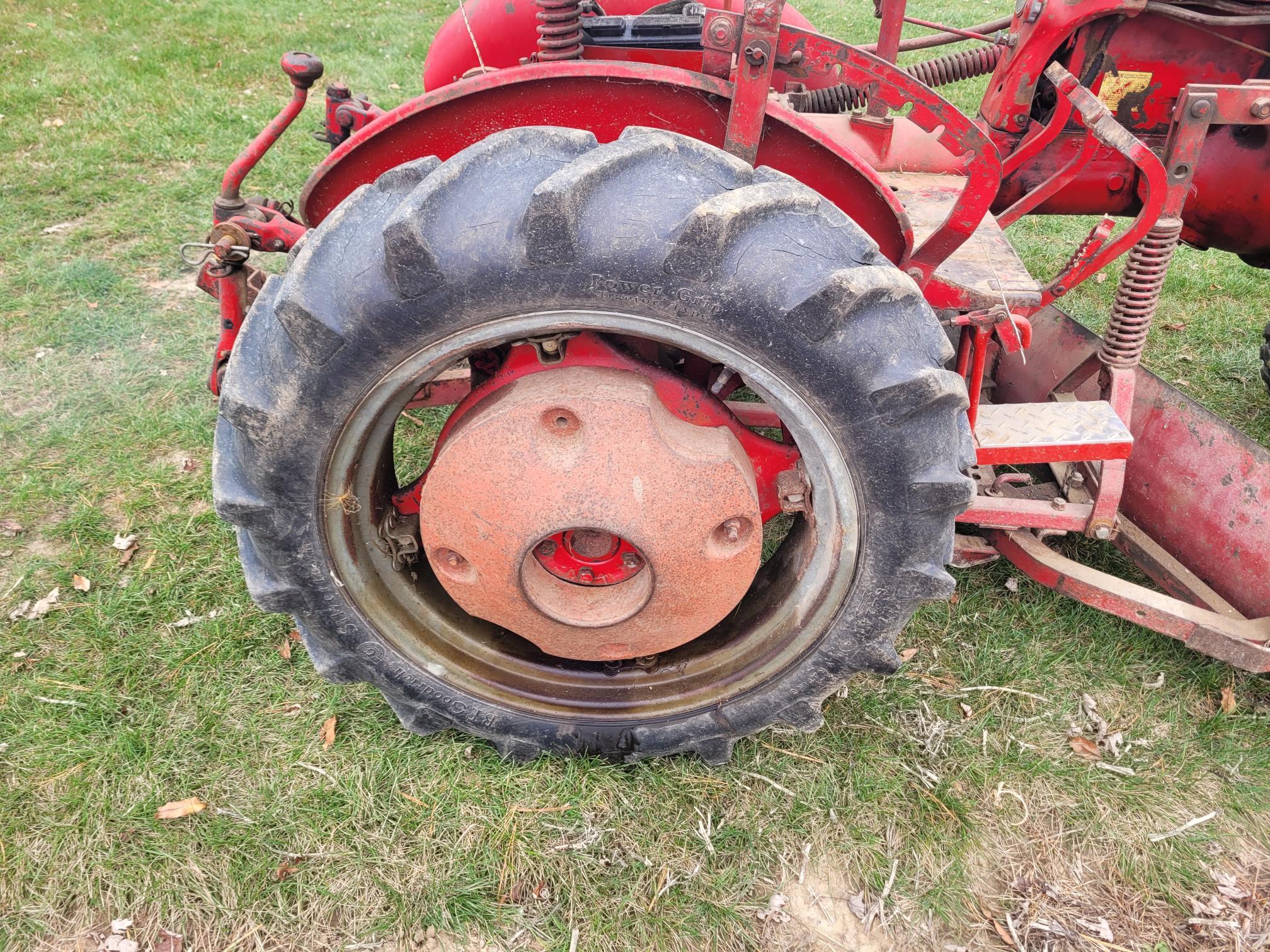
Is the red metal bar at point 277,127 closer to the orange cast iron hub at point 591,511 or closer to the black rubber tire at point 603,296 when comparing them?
the black rubber tire at point 603,296

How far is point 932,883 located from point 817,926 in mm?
310

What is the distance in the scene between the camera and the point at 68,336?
392cm

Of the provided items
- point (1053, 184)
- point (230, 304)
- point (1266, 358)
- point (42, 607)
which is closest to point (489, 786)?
point (230, 304)

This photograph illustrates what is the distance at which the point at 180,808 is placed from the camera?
2.26 metres

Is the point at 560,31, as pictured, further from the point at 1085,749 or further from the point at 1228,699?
the point at 1228,699

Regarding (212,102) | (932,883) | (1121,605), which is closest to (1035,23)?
(1121,605)

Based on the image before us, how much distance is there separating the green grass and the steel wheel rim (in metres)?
0.26

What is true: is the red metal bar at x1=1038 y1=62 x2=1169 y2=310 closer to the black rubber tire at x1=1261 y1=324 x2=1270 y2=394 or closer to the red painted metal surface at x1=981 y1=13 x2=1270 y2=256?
the red painted metal surface at x1=981 y1=13 x2=1270 y2=256

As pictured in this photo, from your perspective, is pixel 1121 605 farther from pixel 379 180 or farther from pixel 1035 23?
pixel 379 180

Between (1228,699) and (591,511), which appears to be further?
(1228,699)

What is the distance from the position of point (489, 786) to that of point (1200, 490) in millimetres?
2229

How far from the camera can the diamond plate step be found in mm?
2266

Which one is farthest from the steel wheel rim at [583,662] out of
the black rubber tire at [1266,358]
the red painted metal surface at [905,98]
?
the black rubber tire at [1266,358]

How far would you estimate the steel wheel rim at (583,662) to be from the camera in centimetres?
170
